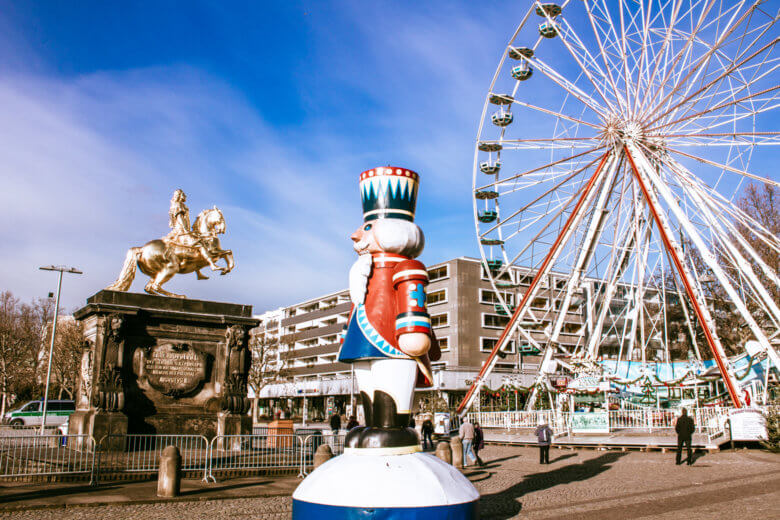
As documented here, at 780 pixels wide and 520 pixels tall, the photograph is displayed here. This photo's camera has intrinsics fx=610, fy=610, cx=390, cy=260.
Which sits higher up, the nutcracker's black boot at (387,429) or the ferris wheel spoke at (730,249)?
the ferris wheel spoke at (730,249)

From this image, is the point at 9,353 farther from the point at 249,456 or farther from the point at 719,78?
the point at 719,78

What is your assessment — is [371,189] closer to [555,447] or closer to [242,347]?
[242,347]

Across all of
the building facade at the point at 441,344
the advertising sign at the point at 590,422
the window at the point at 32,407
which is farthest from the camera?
the building facade at the point at 441,344

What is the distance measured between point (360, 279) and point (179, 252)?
450 inches

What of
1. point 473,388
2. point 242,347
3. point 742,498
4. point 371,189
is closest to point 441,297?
point 473,388

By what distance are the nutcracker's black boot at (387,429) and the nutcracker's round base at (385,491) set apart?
0.12 m

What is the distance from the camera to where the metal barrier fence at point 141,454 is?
1313 centimetres

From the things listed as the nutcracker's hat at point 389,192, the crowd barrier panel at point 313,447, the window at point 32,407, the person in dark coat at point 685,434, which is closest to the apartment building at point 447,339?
the window at point 32,407

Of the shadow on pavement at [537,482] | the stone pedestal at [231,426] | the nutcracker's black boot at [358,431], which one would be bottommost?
the shadow on pavement at [537,482]

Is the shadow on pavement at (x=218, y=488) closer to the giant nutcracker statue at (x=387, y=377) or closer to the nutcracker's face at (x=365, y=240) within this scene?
the giant nutcracker statue at (x=387, y=377)

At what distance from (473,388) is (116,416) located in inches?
735

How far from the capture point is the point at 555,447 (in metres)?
24.1

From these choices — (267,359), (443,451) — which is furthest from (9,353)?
(443,451)

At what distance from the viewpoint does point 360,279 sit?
6922 millimetres
